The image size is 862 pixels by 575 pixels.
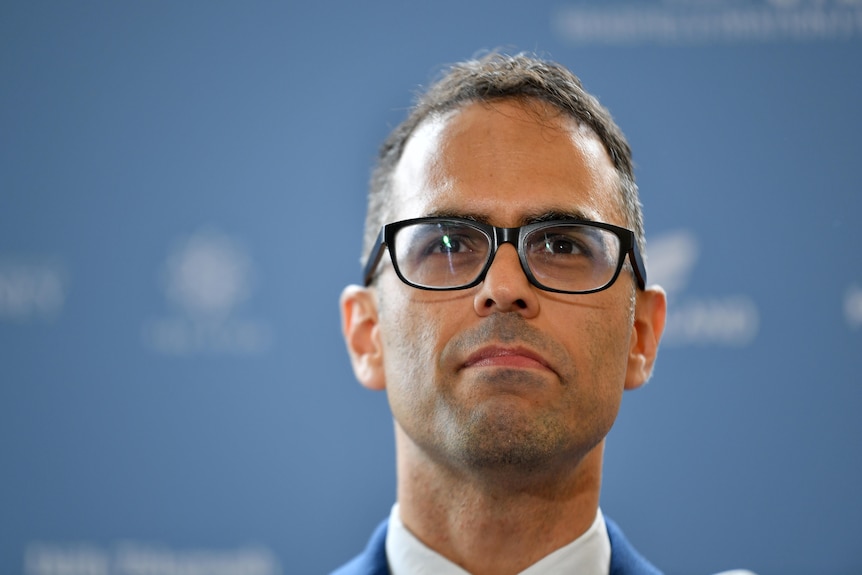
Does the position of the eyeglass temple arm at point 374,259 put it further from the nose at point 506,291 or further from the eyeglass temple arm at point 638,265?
the eyeglass temple arm at point 638,265

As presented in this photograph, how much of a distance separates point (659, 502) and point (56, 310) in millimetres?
1683

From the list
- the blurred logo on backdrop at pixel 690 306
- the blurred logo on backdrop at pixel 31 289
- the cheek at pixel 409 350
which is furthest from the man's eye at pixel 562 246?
the blurred logo on backdrop at pixel 31 289

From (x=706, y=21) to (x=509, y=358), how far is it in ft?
4.65

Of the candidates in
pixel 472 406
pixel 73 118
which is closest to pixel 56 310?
pixel 73 118

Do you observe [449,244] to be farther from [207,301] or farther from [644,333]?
[207,301]

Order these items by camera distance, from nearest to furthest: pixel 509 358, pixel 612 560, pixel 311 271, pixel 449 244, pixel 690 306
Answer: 1. pixel 509 358
2. pixel 449 244
3. pixel 612 560
4. pixel 690 306
5. pixel 311 271

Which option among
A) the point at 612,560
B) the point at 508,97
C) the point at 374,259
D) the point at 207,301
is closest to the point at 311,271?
the point at 207,301

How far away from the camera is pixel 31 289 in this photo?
2.51 meters

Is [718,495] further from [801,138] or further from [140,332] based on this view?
[140,332]

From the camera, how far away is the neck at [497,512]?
5.14 ft

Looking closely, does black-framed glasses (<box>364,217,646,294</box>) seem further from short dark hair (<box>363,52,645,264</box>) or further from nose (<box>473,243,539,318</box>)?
short dark hair (<box>363,52,645,264</box>)

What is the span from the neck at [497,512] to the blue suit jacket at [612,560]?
85 mm

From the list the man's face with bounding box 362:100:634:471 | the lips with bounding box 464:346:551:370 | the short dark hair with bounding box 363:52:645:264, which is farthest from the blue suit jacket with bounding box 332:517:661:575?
the short dark hair with bounding box 363:52:645:264

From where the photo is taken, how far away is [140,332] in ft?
8.14
